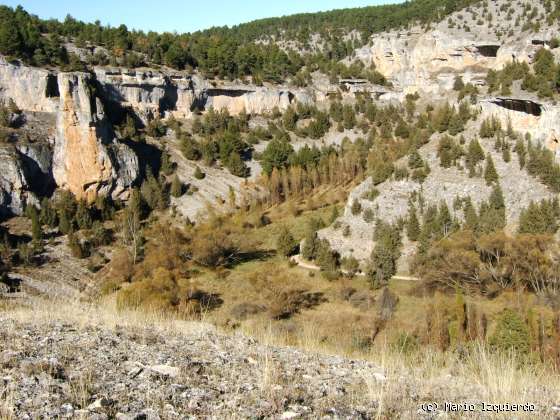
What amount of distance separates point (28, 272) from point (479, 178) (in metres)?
40.7

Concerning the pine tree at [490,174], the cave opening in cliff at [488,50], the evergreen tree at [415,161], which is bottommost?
the pine tree at [490,174]

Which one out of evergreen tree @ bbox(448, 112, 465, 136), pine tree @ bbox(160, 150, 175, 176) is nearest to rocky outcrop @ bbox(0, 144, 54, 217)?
pine tree @ bbox(160, 150, 175, 176)

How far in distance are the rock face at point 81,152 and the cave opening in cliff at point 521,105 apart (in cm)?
4428

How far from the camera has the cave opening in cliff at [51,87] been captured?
60.1 metres

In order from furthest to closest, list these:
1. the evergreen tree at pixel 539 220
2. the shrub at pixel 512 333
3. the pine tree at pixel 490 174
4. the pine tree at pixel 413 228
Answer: the pine tree at pixel 490 174
the pine tree at pixel 413 228
the evergreen tree at pixel 539 220
the shrub at pixel 512 333

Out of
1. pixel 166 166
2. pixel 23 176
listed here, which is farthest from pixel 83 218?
pixel 166 166

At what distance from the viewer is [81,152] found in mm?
56500

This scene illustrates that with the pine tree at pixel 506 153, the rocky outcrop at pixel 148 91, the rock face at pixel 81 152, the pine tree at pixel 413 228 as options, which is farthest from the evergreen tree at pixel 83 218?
the pine tree at pixel 506 153

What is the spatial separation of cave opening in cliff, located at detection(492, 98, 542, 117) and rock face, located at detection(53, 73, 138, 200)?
44.3m

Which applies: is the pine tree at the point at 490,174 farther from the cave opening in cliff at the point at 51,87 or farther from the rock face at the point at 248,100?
the cave opening in cliff at the point at 51,87

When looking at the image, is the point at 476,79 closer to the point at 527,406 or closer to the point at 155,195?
the point at 155,195

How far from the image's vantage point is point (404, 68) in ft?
269

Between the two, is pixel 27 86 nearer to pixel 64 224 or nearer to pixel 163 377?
pixel 64 224

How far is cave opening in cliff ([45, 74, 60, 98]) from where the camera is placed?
197 feet
